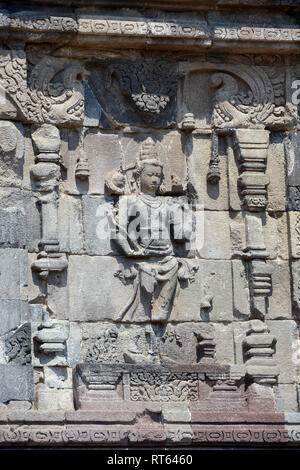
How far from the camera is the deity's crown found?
14.9 m

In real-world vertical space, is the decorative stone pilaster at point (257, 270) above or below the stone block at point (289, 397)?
above

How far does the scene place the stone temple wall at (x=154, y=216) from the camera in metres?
14.1

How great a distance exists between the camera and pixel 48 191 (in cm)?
1454

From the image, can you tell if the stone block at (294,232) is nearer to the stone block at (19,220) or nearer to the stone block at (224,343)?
the stone block at (224,343)

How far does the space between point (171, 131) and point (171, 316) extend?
1768 mm

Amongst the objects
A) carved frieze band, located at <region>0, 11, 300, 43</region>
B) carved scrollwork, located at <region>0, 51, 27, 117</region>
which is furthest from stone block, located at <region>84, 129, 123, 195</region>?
carved frieze band, located at <region>0, 11, 300, 43</region>

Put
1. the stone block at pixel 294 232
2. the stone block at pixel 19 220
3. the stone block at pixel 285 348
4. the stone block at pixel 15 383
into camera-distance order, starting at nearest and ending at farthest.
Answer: the stone block at pixel 15 383
the stone block at pixel 19 220
the stone block at pixel 285 348
the stone block at pixel 294 232

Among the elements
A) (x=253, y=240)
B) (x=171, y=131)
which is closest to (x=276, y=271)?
(x=253, y=240)

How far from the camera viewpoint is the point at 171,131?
49.6 feet

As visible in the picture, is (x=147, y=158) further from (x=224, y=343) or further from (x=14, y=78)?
(x=224, y=343)

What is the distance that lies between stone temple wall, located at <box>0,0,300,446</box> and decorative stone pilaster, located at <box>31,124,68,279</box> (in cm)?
2

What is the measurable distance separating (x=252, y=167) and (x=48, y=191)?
1.93 m

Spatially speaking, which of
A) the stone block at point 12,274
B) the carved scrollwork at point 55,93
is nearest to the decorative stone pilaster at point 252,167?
the carved scrollwork at point 55,93
